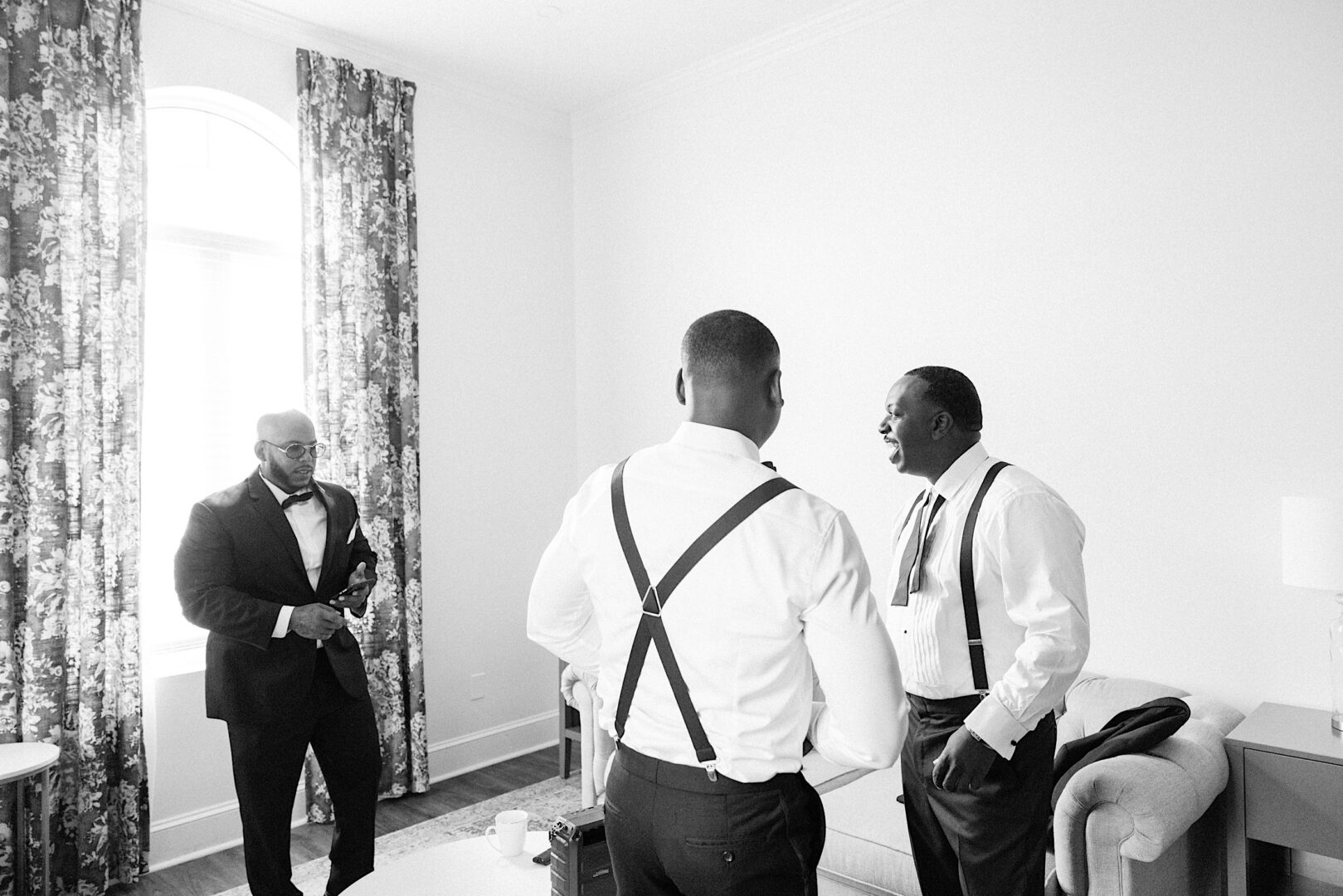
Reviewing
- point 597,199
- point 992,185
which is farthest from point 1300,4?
point 597,199

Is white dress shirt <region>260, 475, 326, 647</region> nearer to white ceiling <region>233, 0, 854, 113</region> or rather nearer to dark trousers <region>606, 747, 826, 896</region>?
dark trousers <region>606, 747, 826, 896</region>

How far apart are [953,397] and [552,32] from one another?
9.65 ft

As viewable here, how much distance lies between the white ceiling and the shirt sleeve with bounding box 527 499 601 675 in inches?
119

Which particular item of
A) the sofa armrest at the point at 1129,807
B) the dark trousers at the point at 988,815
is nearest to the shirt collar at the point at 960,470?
the dark trousers at the point at 988,815

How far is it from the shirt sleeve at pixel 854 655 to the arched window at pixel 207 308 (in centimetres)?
317

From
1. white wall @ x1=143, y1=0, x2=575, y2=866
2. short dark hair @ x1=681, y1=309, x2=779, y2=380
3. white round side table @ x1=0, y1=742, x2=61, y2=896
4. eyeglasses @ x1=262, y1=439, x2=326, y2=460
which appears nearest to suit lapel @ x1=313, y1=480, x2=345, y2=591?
eyeglasses @ x1=262, y1=439, x2=326, y2=460

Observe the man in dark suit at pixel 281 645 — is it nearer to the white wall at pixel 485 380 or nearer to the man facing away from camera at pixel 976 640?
the white wall at pixel 485 380

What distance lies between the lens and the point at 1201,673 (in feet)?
10.4

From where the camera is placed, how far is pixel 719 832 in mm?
1537

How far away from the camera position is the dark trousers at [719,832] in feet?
5.03

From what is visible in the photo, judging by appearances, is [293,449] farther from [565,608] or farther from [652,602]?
[652,602]

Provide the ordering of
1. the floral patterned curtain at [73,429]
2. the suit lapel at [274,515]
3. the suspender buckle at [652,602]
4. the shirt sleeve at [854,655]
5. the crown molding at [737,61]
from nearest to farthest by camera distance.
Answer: the shirt sleeve at [854,655], the suspender buckle at [652,602], the suit lapel at [274,515], the floral patterned curtain at [73,429], the crown molding at [737,61]

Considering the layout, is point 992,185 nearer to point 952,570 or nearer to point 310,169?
point 952,570

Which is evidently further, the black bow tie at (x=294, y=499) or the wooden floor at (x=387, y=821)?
the wooden floor at (x=387, y=821)
